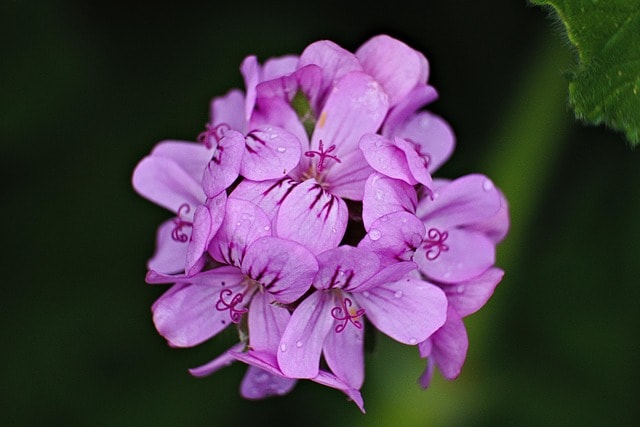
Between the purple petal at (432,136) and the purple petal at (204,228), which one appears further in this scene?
the purple petal at (432,136)

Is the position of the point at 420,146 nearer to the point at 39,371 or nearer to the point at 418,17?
the point at 418,17

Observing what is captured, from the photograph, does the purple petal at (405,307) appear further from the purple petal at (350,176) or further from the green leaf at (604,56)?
the green leaf at (604,56)

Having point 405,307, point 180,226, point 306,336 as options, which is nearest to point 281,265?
point 306,336

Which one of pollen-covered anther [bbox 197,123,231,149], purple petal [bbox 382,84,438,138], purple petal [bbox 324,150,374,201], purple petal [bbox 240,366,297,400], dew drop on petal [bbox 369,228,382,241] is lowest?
purple petal [bbox 240,366,297,400]

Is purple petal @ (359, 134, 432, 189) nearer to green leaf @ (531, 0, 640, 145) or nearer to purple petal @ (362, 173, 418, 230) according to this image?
purple petal @ (362, 173, 418, 230)

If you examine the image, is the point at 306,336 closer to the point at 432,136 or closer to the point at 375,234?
the point at 375,234

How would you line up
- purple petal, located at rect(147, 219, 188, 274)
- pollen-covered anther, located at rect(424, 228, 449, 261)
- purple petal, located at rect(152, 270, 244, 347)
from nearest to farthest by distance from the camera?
purple petal, located at rect(152, 270, 244, 347), pollen-covered anther, located at rect(424, 228, 449, 261), purple petal, located at rect(147, 219, 188, 274)

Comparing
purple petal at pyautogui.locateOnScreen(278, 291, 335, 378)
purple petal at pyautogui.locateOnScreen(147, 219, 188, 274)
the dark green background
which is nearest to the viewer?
purple petal at pyautogui.locateOnScreen(278, 291, 335, 378)

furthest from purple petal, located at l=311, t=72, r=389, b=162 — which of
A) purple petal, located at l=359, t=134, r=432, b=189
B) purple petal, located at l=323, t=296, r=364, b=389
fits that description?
purple petal, located at l=323, t=296, r=364, b=389

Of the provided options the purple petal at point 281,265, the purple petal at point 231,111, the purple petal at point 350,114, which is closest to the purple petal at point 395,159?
the purple petal at point 350,114
